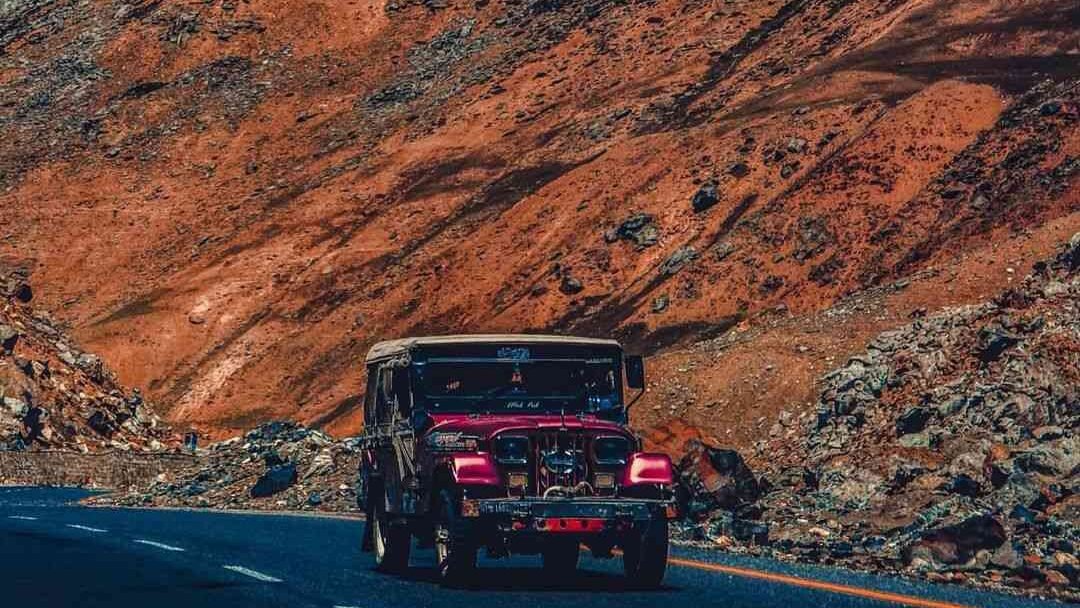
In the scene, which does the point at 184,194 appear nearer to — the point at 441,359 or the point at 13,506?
the point at 13,506

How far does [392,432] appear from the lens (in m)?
16.2

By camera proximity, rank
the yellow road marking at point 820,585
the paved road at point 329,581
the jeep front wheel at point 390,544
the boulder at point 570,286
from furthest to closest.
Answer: the boulder at point 570,286 < the jeep front wheel at point 390,544 < the paved road at point 329,581 < the yellow road marking at point 820,585

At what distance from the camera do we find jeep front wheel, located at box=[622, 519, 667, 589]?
14367 millimetres

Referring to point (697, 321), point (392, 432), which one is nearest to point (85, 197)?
point (697, 321)

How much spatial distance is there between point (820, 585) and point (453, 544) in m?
3.20

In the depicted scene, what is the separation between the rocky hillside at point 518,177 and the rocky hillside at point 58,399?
16.0ft

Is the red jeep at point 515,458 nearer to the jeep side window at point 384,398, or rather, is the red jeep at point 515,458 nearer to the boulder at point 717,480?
the jeep side window at point 384,398

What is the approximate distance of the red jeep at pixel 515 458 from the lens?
14.1m

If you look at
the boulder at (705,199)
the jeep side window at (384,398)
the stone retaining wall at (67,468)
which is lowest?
the stone retaining wall at (67,468)

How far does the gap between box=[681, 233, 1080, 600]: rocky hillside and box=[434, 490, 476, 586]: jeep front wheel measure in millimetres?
4470

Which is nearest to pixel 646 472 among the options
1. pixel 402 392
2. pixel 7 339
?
pixel 402 392

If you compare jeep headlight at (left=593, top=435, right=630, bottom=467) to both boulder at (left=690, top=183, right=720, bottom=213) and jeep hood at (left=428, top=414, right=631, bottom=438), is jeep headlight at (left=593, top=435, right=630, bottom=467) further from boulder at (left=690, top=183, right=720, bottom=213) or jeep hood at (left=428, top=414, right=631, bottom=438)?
boulder at (left=690, top=183, right=720, bottom=213)

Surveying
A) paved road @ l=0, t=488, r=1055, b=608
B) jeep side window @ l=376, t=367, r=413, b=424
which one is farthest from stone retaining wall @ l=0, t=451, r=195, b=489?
jeep side window @ l=376, t=367, r=413, b=424

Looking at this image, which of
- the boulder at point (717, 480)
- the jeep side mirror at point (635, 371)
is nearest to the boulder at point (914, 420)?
the boulder at point (717, 480)
